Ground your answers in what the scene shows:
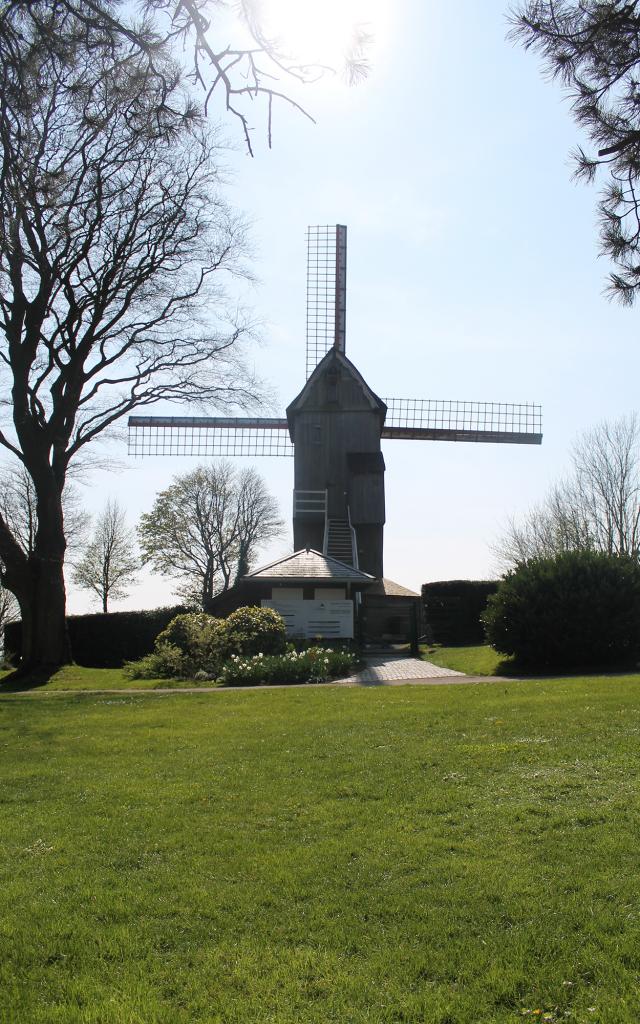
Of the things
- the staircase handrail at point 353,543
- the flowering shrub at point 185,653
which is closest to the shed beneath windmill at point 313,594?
the flowering shrub at point 185,653

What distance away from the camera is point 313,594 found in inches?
1052

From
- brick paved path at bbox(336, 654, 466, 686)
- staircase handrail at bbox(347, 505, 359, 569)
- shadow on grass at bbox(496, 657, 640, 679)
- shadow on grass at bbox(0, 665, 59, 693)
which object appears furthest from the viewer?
staircase handrail at bbox(347, 505, 359, 569)

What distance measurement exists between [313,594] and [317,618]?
1.36 m

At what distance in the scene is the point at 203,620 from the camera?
79.8ft

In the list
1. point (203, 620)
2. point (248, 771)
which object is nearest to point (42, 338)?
point (203, 620)

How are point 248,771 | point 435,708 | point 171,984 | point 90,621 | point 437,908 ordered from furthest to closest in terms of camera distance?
1. point 90,621
2. point 435,708
3. point 248,771
4. point 437,908
5. point 171,984

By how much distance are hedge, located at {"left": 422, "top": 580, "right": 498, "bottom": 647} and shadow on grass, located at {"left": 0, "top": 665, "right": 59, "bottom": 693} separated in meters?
13.0

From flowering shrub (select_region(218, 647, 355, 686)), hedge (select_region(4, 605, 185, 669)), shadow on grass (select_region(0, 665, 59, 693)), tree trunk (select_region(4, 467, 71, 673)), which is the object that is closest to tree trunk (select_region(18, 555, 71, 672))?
tree trunk (select_region(4, 467, 71, 673))

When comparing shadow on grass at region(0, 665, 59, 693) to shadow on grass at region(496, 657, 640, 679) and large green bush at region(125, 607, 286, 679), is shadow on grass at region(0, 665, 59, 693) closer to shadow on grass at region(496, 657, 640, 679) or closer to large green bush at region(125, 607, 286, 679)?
large green bush at region(125, 607, 286, 679)

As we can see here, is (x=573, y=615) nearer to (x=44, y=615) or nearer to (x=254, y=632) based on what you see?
(x=254, y=632)

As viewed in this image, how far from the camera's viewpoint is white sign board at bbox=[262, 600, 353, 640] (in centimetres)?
2534

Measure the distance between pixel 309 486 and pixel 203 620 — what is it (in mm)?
12808

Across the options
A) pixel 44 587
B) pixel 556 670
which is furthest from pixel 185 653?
pixel 556 670

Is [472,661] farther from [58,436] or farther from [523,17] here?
[523,17]
